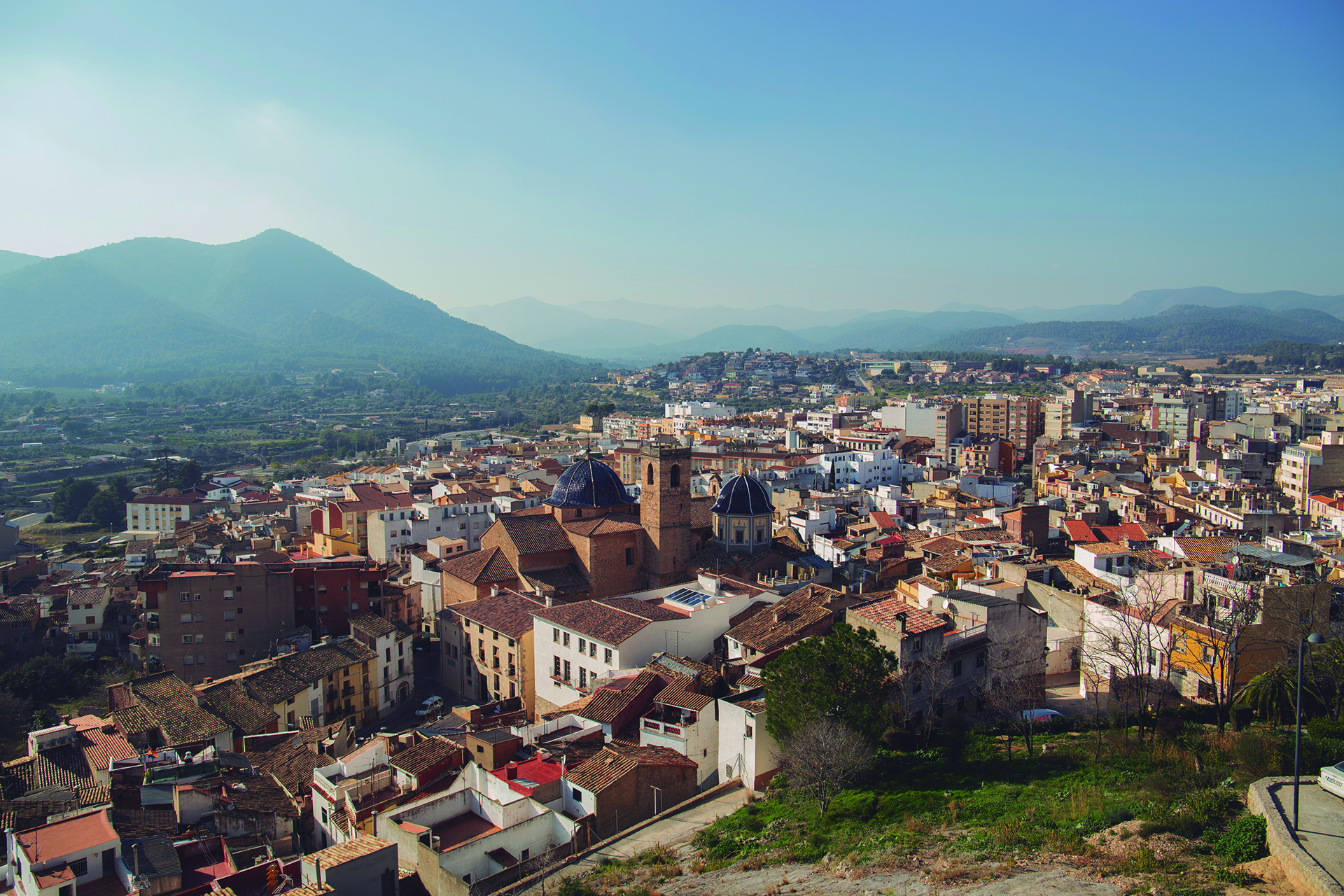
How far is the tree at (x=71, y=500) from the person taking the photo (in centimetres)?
7112

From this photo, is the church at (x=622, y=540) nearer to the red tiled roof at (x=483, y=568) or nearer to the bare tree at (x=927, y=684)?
the red tiled roof at (x=483, y=568)

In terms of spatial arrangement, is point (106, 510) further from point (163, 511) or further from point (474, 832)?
point (474, 832)

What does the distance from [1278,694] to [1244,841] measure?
756cm

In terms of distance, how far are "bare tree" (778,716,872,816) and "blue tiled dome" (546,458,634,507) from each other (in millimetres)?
18469

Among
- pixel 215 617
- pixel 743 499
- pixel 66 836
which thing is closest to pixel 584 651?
pixel 743 499

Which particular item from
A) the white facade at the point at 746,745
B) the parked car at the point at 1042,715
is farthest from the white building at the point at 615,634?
the parked car at the point at 1042,715

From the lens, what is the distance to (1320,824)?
1159cm

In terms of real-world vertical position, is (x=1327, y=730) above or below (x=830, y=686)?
below

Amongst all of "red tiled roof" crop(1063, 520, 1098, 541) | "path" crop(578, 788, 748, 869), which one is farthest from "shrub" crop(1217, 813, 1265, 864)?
"red tiled roof" crop(1063, 520, 1098, 541)

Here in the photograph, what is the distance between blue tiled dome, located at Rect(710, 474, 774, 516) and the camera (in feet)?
113

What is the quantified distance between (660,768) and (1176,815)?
9.47 metres

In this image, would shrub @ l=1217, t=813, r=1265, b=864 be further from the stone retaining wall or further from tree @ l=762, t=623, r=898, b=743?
tree @ l=762, t=623, r=898, b=743

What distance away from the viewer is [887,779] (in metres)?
17.1

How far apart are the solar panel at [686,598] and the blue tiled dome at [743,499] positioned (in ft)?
23.0
